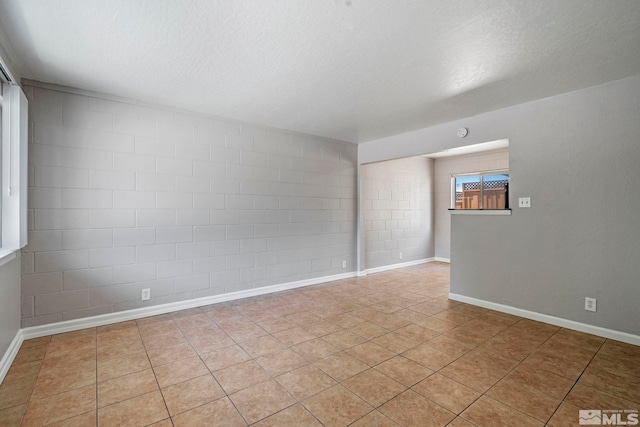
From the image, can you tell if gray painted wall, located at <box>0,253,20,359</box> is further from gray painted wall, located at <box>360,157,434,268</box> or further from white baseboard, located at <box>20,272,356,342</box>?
gray painted wall, located at <box>360,157,434,268</box>

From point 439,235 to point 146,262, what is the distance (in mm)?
6426

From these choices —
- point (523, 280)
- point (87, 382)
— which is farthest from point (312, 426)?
point (523, 280)

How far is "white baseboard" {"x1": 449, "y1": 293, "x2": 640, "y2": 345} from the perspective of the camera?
275 cm

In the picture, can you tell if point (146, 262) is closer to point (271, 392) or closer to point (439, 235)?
point (271, 392)

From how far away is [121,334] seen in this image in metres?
2.96

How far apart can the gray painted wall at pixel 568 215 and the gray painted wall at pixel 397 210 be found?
2.19 m

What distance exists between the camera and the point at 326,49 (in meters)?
2.30

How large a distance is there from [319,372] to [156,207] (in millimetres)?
2697

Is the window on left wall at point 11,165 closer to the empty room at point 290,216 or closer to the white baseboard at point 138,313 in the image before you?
the empty room at point 290,216

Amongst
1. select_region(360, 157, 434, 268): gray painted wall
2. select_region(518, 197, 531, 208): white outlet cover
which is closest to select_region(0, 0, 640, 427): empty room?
select_region(518, 197, 531, 208): white outlet cover

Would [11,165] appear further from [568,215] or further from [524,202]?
[568,215]

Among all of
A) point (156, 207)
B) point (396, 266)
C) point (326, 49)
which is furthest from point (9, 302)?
point (396, 266)

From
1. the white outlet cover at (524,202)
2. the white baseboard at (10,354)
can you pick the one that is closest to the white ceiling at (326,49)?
the white outlet cover at (524,202)

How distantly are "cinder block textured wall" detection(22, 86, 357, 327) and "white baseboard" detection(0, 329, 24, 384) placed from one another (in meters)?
0.19
